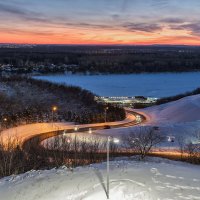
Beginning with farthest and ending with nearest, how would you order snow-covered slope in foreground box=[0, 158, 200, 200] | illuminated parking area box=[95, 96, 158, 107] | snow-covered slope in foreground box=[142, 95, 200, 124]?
illuminated parking area box=[95, 96, 158, 107], snow-covered slope in foreground box=[142, 95, 200, 124], snow-covered slope in foreground box=[0, 158, 200, 200]

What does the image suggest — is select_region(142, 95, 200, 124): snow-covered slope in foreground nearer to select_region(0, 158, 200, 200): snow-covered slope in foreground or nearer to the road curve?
the road curve

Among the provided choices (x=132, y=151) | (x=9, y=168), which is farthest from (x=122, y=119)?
(x=9, y=168)

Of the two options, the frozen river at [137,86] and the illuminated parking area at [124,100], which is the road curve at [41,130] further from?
the frozen river at [137,86]

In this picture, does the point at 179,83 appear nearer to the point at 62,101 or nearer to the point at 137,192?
the point at 62,101

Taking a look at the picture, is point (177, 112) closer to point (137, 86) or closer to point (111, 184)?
point (111, 184)

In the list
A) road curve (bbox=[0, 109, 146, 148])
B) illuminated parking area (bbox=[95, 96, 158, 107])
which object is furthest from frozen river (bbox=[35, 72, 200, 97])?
road curve (bbox=[0, 109, 146, 148])

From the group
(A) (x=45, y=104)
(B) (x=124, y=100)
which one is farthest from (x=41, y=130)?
(B) (x=124, y=100)
